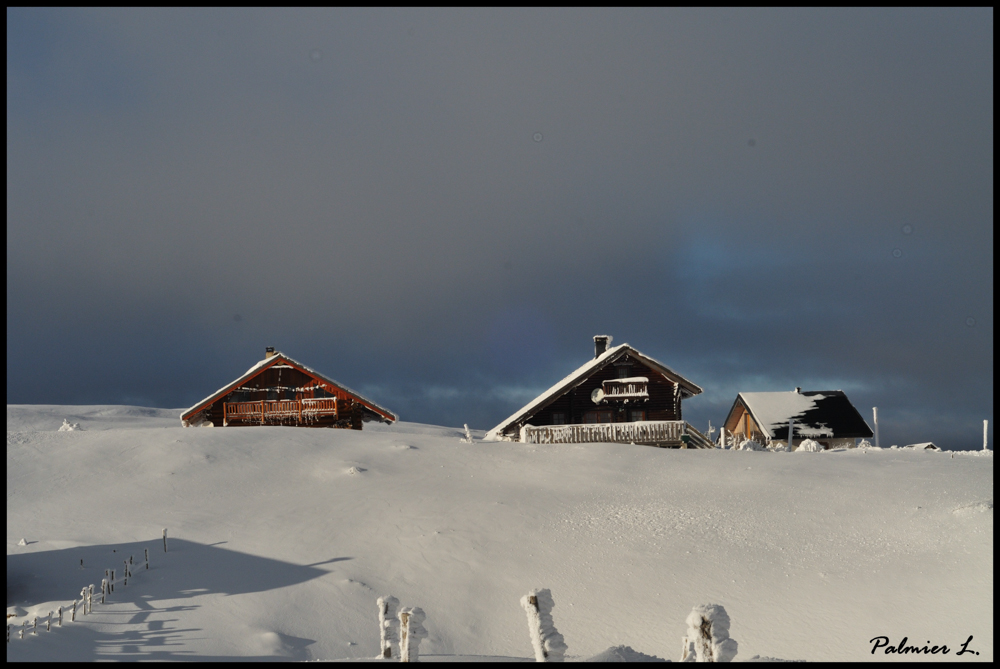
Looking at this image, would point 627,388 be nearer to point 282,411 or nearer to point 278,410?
point 282,411

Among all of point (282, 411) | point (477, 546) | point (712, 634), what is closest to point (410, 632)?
point (712, 634)

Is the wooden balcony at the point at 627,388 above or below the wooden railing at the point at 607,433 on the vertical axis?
above

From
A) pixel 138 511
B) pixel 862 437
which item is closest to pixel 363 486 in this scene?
pixel 138 511

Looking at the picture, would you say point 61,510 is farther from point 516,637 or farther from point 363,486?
point 516,637

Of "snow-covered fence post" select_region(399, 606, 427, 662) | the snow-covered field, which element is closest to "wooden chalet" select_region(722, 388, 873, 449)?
the snow-covered field

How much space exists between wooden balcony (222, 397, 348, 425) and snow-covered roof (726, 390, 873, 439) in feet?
97.2

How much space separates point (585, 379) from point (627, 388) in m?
2.15

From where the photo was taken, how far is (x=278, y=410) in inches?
1328

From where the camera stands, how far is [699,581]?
15.6 m

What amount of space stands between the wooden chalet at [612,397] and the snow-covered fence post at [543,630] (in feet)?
74.7

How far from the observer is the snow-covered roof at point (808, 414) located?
4594 centimetres

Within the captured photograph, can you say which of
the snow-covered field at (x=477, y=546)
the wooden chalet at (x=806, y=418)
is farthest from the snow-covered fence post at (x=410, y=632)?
the wooden chalet at (x=806, y=418)

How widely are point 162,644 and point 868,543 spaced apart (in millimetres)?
16655

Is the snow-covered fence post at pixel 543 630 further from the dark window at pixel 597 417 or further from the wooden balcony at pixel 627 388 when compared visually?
the wooden balcony at pixel 627 388
